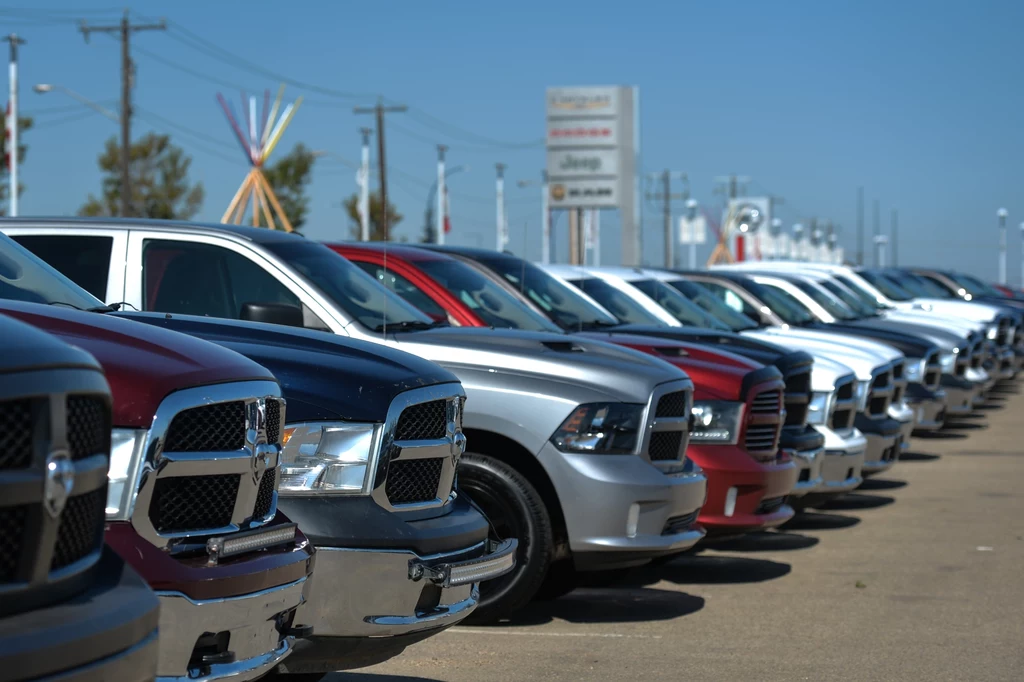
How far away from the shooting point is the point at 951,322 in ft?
72.8

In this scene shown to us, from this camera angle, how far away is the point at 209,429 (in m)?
4.01

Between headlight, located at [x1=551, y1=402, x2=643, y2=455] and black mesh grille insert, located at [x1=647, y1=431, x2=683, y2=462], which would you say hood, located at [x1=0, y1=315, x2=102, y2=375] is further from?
black mesh grille insert, located at [x1=647, y1=431, x2=683, y2=462]

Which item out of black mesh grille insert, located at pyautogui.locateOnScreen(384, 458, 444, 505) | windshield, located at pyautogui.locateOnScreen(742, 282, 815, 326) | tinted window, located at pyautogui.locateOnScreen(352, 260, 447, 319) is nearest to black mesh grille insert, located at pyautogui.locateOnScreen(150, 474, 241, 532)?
black mesh grille insert, located at pyautogui.locateOnScreen(384, 458, 444, 505)

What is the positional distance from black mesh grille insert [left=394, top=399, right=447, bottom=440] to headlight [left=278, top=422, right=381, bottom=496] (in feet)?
0.50

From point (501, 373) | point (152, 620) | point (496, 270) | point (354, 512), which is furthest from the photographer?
point (496, 270)

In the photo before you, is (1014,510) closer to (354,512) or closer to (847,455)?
(847,455)

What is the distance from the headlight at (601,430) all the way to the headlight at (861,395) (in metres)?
6.06

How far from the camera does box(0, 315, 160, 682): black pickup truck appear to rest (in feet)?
9.84

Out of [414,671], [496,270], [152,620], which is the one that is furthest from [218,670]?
[496,270]

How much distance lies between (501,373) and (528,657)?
1.35 metres

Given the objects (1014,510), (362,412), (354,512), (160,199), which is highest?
(160,199)

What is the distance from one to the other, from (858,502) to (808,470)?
326 cm

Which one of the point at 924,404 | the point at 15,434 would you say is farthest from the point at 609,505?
the point at 924,404

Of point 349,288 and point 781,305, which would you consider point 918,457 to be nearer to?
point 781,305
